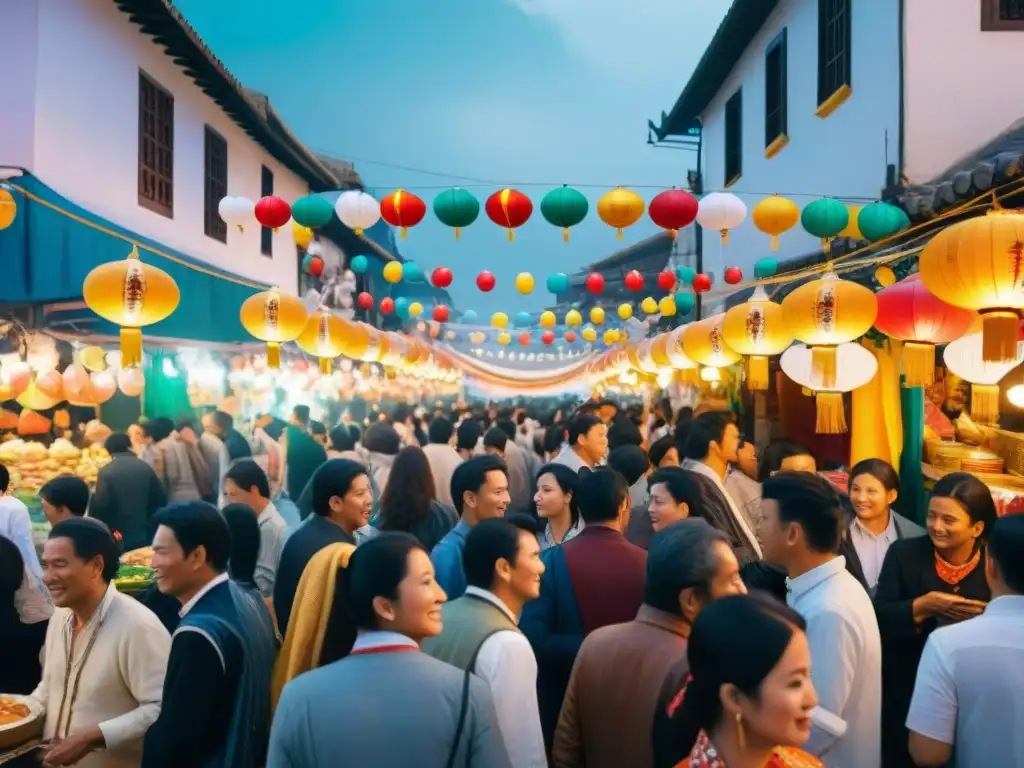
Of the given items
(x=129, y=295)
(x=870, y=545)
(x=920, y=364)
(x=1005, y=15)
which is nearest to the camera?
(x=870, y=545)

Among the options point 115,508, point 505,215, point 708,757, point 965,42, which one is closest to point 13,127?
point 115,508

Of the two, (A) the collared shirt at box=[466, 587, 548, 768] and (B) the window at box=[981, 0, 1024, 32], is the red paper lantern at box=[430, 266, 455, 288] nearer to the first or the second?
(B) the window at box=[981, 0, 1024, 32]

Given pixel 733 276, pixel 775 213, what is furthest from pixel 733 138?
pixel 775 213

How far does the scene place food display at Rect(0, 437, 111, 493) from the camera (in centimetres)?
848

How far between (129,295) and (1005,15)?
936cm

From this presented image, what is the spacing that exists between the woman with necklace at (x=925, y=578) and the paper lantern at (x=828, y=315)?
223cm

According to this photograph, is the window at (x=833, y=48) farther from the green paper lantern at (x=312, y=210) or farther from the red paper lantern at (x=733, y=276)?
the green paper lantern at (x=312, y=210)

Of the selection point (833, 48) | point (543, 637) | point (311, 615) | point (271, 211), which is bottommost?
point (543, 637)

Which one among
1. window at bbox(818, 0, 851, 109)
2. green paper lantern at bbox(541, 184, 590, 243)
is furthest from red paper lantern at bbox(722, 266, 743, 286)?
green paper lantern at bbox(541, 184, 590, 243)

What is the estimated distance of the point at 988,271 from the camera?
4.83m

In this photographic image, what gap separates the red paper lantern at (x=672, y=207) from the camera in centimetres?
854

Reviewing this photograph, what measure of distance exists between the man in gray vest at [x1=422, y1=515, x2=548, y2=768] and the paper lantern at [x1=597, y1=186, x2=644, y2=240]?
5.47 m

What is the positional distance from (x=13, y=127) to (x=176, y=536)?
22.2 ft

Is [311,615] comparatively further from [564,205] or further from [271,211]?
[271,211]
